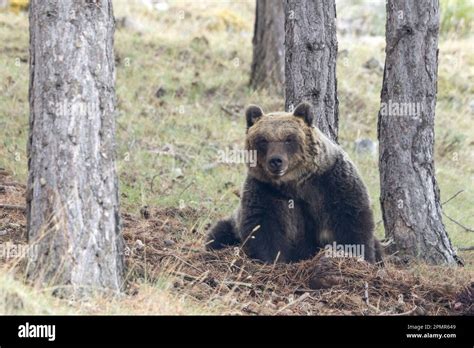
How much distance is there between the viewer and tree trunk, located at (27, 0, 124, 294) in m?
5.90

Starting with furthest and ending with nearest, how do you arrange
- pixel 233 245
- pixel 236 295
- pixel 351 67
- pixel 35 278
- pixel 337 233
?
1. pixel 351 67
2. pixel 233 245
3. pixel 337 233
4. pixel 236 295
5. pixel 35 278

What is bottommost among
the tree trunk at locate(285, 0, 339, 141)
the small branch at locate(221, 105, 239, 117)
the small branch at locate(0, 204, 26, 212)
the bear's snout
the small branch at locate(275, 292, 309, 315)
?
the small branch at locate(275, 292, 309, 315)

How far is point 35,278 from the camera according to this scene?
19.5ft

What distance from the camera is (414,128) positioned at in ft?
28.6

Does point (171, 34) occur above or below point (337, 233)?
above

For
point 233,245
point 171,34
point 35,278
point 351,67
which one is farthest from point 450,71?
point 35,278

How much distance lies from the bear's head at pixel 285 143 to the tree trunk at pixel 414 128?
49.0 inches

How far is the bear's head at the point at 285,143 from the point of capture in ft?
25.6

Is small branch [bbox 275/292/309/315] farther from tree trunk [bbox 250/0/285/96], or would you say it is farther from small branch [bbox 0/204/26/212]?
tree trunk [bbox 250/0/285/96]

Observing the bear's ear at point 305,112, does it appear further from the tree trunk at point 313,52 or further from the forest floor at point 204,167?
the forest floor at point 204,167

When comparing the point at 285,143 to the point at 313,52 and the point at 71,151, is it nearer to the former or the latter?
the point at 313,52

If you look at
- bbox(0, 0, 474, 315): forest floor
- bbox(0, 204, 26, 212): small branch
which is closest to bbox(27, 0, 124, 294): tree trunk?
bbox(0, 0, 474, 315): forest floor

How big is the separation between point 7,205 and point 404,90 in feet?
13.5
